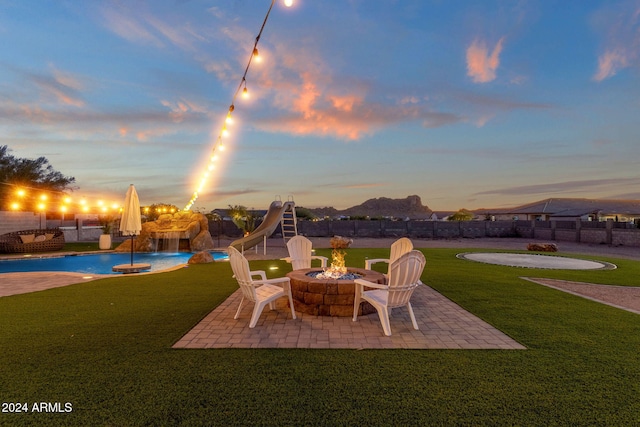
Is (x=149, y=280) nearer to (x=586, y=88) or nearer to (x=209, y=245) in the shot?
(x=209, y=245)

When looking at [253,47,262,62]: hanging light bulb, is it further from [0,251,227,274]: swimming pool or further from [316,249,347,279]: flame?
[0,251,227,274]: swimming pool

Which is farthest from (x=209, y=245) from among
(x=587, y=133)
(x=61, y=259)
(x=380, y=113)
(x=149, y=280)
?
(x=587, y=133)

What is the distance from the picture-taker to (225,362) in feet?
10.5

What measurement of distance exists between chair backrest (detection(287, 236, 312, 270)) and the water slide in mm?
7019

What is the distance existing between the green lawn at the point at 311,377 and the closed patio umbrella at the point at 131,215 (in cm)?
411

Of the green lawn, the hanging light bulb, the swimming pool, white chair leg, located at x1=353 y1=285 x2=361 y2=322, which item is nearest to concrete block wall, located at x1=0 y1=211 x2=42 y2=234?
the swimming pool

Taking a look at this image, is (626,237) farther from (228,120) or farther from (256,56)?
(256,56)

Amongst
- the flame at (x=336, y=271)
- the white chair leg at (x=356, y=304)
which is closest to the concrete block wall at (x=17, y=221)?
the flame at (x=336, y=271)

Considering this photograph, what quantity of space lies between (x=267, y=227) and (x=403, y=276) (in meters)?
12.2

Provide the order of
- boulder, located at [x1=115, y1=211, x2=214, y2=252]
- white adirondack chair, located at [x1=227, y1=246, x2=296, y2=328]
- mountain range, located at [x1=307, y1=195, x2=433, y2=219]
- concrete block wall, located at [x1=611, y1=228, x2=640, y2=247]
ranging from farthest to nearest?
mountain range, located at [x1=307, y1=195, x2=433, y2=219] < concrete block wall, located at [x1=611, y1=228, x2=640, y2=247] < boulder, located at [x1=115, y1=211, x2=214, y2=252] < white adirondack chair, located at [x1=227, y1=246, x2=296, y2=328]

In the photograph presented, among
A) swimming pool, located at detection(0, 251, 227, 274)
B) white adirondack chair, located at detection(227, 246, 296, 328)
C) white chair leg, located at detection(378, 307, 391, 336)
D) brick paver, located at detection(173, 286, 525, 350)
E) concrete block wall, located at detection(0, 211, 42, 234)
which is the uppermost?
concrete block wall, located at detection(0, 211, 42, 234)

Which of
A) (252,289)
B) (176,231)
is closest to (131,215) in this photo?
(252,289)

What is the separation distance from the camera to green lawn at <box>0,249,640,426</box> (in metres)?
2.34

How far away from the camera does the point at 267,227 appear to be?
617 inches
